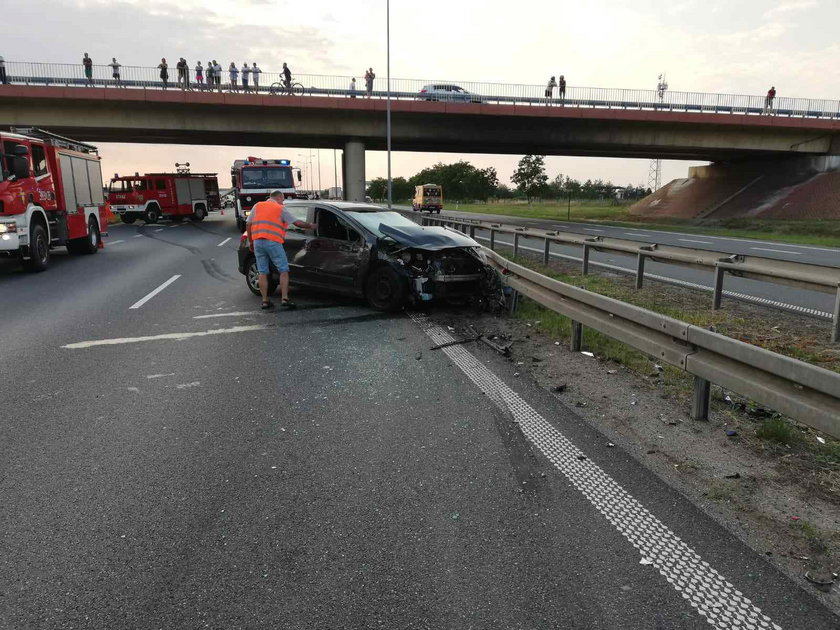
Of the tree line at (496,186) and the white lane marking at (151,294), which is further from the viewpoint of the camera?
the tree line at (496,186)

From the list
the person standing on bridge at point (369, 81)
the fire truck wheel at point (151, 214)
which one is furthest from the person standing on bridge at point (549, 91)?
the fire truck wheel at point (151, 214)

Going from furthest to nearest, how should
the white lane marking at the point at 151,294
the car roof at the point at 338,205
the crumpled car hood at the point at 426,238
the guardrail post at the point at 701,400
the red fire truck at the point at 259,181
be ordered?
1. the red fire truck at the point at 259,181
2. the white lane marking at the point at 151,294
3. the car roof at the point at 338,205
4. the crumpled car hood at the point at 426,238
5. the guardrail post at the point at 701,400

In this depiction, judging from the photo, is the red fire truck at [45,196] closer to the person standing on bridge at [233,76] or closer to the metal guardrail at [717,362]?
the metal guardrail at [717,362]

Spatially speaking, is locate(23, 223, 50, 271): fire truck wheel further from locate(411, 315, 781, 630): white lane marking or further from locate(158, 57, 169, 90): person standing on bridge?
locate(158, 57, 169, 90): person standing on bridge

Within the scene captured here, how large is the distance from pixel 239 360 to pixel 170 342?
49.7 inches

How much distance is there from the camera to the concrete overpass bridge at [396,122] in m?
32.6

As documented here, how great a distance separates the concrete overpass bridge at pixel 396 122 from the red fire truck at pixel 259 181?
8814 millimetres

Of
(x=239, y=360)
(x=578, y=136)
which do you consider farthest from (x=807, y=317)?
(x=578, y=136)

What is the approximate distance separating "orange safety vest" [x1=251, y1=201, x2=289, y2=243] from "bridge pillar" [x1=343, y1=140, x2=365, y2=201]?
98.1 ft

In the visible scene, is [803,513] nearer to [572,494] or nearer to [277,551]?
[572,494]

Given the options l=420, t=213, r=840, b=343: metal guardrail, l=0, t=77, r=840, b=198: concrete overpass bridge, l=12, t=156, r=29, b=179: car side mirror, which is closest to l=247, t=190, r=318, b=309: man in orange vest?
l=420, t=213, r=840, b=343: metal guardrail

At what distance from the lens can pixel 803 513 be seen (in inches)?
125

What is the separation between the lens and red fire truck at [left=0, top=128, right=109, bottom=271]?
12.3 meters

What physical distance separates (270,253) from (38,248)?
7.49 m
